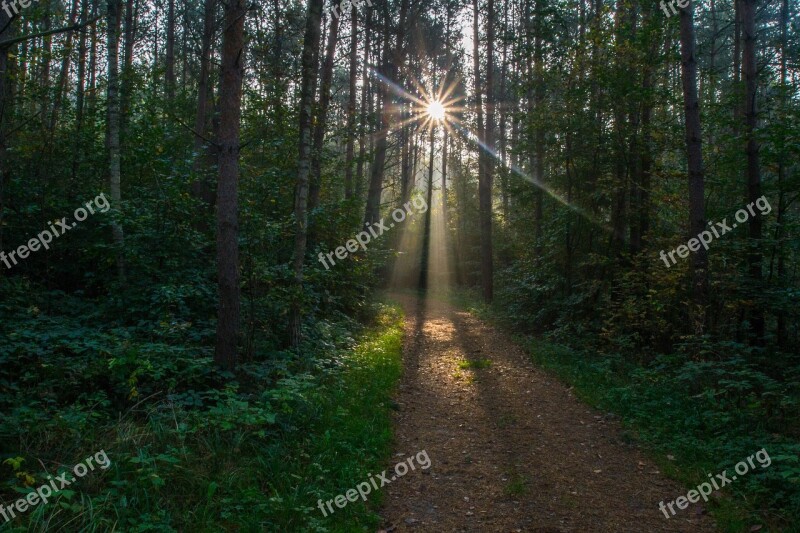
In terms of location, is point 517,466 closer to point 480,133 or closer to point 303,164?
point 303,164

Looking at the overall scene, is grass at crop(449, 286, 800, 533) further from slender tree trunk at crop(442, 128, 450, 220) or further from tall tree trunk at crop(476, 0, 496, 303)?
slender tree trunk at crop(442, 128, 450, 220)

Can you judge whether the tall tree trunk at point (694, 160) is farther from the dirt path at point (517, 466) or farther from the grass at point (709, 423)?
the dirt path at point (517, 466)

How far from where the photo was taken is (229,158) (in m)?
6.48

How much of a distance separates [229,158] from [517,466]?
17.2 ft

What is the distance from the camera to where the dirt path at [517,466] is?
15.3ft

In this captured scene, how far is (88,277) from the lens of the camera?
9.73 metres

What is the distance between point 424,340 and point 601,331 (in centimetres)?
449

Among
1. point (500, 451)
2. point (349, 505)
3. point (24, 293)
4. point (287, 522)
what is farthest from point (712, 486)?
point (24, 293)

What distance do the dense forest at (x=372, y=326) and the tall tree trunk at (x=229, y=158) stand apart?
0.10ft

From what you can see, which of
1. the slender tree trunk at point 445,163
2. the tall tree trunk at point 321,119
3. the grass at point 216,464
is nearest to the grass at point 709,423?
the grass at point 216,464

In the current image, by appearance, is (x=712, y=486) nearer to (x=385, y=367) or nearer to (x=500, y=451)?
(x=500, y=451)

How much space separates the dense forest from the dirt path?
40 mm

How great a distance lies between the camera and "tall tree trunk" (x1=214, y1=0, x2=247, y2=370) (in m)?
6.46

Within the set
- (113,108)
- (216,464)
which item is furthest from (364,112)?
(216,464)
